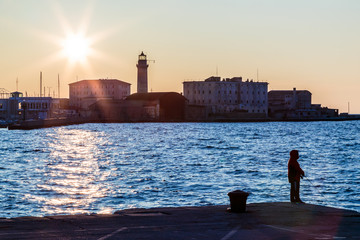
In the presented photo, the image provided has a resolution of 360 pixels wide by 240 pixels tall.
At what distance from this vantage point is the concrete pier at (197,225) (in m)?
13.4

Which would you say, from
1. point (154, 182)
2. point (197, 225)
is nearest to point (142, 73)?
point (154, 182)

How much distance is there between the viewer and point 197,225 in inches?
584

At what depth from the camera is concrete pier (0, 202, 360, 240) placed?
13422mm

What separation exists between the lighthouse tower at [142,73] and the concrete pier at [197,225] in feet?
561

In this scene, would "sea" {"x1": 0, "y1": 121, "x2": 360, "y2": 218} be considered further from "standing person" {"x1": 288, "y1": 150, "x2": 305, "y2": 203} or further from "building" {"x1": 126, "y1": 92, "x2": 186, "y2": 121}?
"building" {"x1": 126, "y1": 92, "x2": 186, "y2": 121}

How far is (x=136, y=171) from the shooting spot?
43031 millimetres

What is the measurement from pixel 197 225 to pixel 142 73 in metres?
175

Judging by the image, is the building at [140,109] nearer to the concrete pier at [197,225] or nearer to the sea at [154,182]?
the sea at [154,182]

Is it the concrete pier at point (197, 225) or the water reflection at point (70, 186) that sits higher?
the concrete pier at point (197, 225)

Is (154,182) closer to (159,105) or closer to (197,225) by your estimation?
(197,225)

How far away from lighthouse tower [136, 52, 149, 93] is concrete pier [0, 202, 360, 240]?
171 meters

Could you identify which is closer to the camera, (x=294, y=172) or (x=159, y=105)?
(x=294, y=172)

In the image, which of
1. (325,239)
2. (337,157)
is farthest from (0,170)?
(325,239)

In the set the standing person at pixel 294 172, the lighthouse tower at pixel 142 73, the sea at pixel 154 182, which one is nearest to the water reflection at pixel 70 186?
the sea at pixel 154 182
